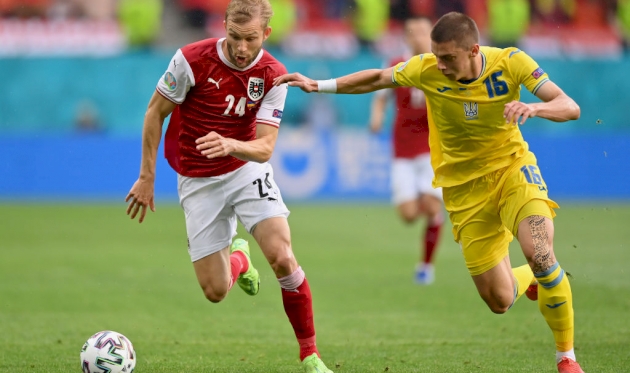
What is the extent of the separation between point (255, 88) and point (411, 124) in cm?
531

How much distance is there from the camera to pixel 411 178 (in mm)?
11617

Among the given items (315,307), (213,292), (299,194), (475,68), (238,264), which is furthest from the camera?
(299,194)

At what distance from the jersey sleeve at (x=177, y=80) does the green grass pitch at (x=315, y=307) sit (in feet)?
6.28

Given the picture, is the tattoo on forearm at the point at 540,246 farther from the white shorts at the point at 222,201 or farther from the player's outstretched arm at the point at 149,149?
the player's outstretched arm at the point at 149,149

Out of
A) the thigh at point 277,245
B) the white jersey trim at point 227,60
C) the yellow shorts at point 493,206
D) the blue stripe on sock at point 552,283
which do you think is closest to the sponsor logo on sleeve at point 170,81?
the white jersey trim at point 227,60

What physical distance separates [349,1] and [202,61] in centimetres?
1821

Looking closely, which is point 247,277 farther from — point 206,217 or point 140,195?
point 140,195

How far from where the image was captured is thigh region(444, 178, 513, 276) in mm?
6434

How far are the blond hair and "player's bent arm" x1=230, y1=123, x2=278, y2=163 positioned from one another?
734 mm

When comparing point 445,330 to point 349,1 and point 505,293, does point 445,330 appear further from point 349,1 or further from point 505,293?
point 349,1

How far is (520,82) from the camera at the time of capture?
598cm

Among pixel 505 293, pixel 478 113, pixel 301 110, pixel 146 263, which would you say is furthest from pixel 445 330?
pixel 301 110

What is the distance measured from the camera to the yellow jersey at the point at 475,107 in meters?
6.07

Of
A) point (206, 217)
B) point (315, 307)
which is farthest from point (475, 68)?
point (315, 307)
